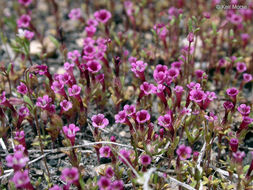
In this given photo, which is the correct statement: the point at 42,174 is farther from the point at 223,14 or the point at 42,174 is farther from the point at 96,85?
the point at 223,14

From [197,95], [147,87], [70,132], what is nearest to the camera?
[70,132]

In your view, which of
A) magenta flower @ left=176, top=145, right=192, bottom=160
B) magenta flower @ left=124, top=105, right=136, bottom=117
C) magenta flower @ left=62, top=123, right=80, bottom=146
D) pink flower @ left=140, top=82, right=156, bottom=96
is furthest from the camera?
pink flower @ left=140, top=82, right=156, bottom=96

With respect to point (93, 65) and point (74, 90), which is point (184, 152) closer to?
point (74, 90)

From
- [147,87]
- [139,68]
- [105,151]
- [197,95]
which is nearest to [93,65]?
[139,68]

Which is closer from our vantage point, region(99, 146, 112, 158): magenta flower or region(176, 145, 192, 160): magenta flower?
region(176, 145, 192, 160): magenta flower

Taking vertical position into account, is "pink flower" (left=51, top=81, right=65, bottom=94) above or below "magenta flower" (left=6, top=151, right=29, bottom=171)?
above

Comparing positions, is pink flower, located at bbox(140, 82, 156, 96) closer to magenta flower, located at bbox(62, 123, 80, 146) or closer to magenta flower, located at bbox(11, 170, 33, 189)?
magenta flower, located at bbox(62, 123, 80, 146)

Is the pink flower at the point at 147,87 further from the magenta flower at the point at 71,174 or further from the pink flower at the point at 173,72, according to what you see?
the magenta flower at the point at 71,174

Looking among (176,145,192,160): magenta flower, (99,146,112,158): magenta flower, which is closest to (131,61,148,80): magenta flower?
(99,146,112,158): magenta flower

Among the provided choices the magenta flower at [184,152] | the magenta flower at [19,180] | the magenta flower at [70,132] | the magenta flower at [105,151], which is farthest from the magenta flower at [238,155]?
the magenta flower at [19,180]

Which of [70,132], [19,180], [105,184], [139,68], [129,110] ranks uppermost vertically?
[139,68]
